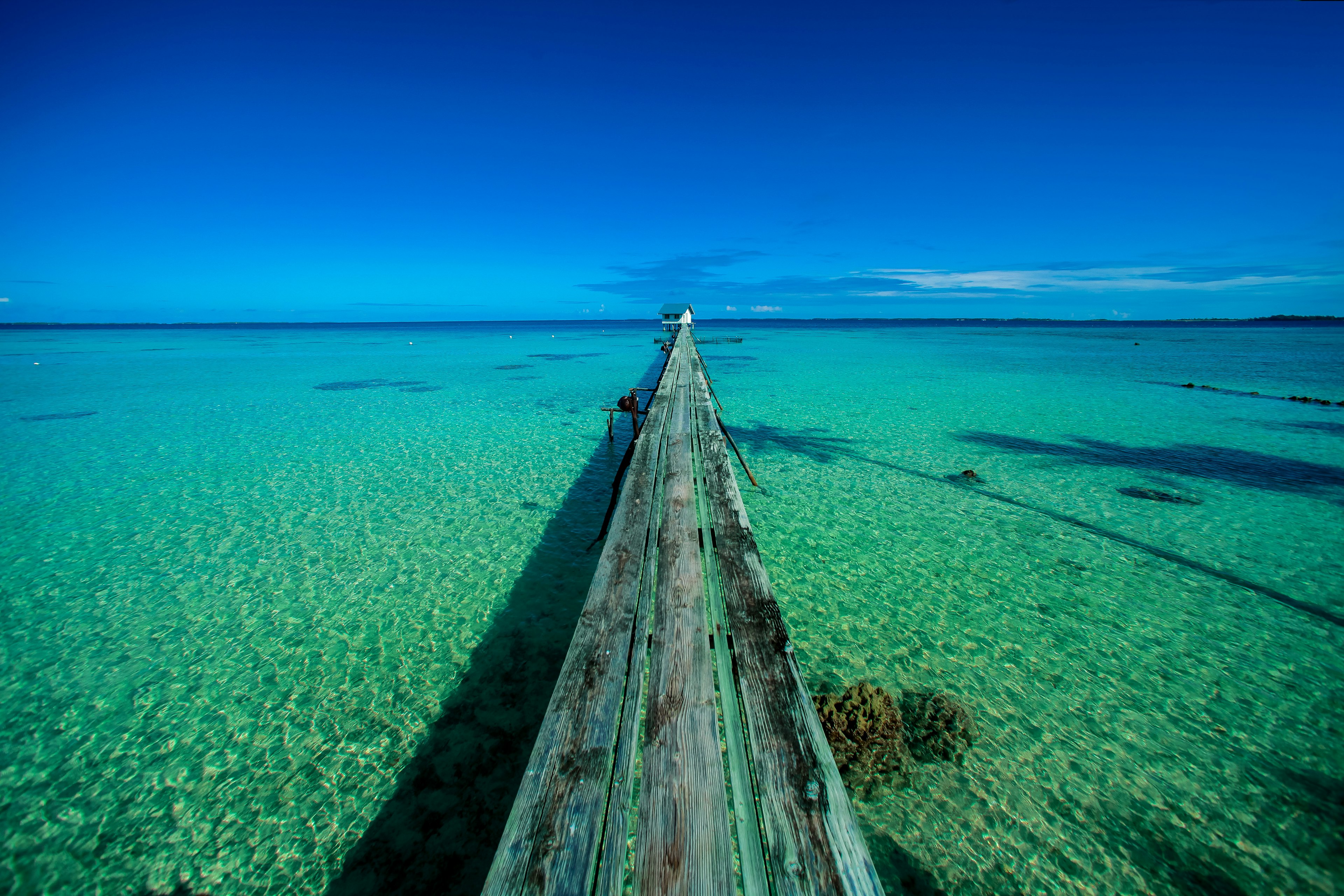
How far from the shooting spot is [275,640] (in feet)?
15.2

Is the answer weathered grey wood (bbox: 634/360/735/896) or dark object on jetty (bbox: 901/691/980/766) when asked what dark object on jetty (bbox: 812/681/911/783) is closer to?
dark object on jetty (bbox: 901/691/980/766)

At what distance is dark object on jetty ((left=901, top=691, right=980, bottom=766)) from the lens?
10.8ft

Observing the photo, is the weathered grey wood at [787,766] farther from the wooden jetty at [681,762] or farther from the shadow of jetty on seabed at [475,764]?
the shadow of jetty on seabed at [475,764]

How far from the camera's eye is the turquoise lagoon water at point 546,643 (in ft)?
9.27

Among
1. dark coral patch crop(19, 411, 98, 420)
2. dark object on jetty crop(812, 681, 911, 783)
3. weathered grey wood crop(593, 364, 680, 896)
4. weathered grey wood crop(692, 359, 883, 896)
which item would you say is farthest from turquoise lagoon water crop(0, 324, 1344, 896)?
dark coral patch crop(19, 411, 98, 420)

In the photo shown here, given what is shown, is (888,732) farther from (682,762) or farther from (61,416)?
(61,416)

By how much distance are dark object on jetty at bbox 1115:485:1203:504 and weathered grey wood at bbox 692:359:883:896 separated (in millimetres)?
8101

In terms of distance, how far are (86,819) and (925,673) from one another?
5.66m

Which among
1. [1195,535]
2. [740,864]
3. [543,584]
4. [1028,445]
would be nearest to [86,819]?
[543,584]

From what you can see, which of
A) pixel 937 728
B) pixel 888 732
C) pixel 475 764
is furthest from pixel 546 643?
pixel 937 728

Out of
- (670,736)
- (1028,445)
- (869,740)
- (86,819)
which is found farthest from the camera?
(1028,445)

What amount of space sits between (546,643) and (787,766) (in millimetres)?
2934

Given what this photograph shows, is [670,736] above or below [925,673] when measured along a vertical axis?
above

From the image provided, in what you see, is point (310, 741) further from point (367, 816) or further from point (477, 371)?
point (477, 371)
